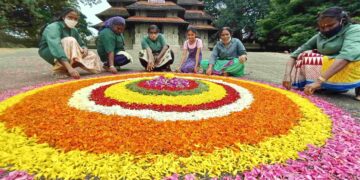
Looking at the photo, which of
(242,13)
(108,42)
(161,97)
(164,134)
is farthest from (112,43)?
(242,13)

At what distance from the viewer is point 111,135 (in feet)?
6.95

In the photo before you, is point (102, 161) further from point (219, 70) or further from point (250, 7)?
point (250, 7)

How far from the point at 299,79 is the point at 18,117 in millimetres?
3778

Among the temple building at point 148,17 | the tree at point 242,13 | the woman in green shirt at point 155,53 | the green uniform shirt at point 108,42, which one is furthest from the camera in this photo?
the tree at point 242,13

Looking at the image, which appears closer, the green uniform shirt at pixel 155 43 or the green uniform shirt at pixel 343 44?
the green uniform shirt at pixel 343 44

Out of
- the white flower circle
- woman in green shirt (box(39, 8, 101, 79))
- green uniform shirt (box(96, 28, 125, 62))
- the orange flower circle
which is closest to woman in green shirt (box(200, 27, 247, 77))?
green uniform shirt (box(96, 28, 125, 62))

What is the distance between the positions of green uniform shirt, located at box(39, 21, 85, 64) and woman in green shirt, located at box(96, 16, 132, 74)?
2.15ft

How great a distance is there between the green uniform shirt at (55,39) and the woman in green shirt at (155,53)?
152 cm

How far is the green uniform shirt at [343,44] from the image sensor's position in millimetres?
3295

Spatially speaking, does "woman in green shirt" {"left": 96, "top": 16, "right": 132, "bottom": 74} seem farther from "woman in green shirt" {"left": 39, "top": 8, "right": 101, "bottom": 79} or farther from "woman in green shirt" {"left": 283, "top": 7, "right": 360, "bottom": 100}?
"woman in green shirt" {"left": 283, "top": 7, "right": 360, "bottom": 100}

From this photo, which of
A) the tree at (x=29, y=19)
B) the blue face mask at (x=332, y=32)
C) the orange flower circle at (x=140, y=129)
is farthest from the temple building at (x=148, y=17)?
the orange flower circle at (x=140, y=129)

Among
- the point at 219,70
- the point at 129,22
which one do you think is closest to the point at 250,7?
the point at 129,22

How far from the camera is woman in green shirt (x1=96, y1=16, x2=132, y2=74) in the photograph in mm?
5906

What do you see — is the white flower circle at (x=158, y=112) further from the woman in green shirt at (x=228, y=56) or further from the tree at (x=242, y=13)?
the tree at (x=242, y=13)
